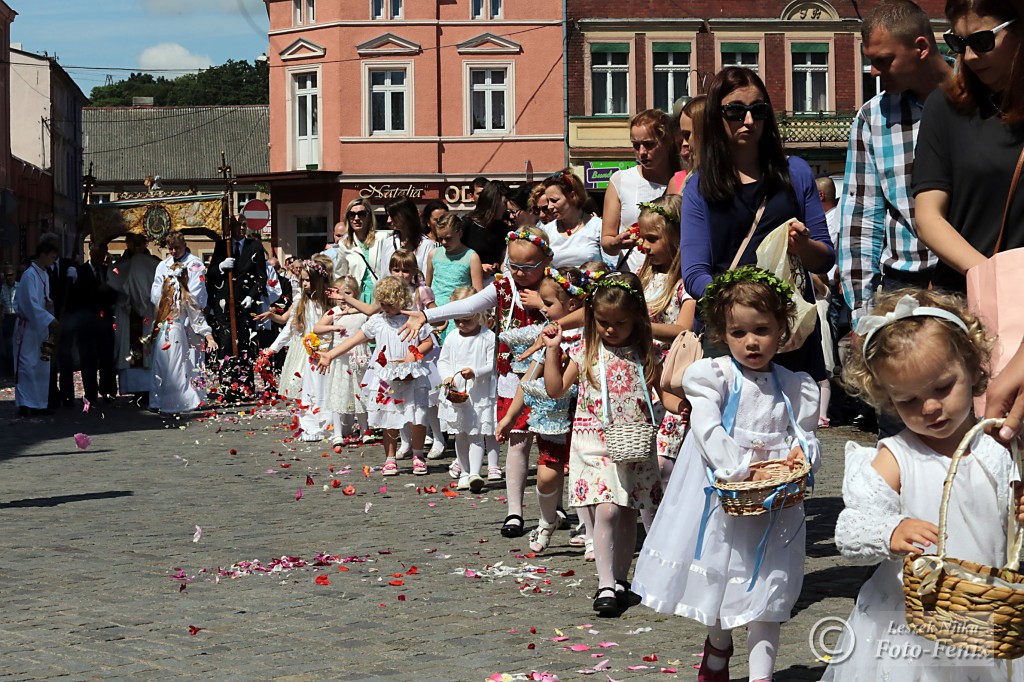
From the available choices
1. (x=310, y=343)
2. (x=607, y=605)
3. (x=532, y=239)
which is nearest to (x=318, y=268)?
(x=310, y=343)

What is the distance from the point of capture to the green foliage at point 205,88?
11462cm

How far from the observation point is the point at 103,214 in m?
24.0

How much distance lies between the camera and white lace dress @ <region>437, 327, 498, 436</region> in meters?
11.4

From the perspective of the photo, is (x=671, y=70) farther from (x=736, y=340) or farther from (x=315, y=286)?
(x=736, y=340)

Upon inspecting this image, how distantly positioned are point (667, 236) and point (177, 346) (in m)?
13.6

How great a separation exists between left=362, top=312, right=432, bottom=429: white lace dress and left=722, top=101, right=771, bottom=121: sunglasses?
6431mm

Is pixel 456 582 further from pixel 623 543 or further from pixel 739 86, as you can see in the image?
pixel 739 86

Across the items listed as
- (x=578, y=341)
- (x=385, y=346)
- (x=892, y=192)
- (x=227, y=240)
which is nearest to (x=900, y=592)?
(x=892, y=192)

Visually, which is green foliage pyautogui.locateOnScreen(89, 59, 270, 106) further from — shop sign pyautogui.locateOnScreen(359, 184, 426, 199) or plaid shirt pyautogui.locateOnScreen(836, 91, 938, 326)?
plaid shirt pyautogui.locateOnScreen(836, 91, 938, 326)

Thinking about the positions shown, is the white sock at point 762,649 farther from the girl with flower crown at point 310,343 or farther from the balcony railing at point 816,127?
the balcony railing at point 816,127

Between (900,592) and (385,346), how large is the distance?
8.90 meters

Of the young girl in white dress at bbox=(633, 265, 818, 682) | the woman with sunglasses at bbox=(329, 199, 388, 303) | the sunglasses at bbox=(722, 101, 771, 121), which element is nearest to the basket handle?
the young girl in white dress at bbox=(633, 265, 818, 682)

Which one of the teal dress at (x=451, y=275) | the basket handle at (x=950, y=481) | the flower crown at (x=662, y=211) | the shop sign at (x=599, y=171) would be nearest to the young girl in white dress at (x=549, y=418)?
the flower crown at (x=662, y=211)

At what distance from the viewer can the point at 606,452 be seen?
743 cm
